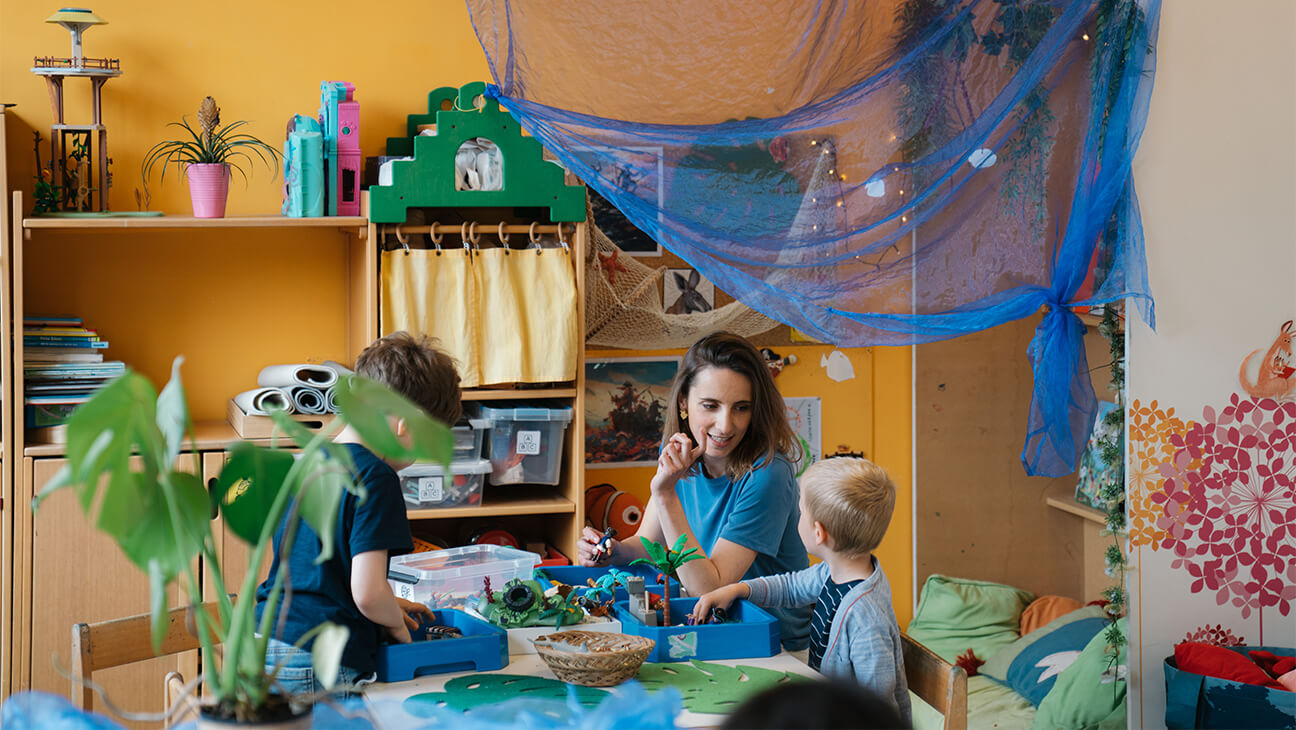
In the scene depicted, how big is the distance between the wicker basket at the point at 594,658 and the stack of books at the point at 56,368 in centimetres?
162

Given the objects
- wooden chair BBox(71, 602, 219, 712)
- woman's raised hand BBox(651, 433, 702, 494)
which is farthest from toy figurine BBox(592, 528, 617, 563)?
wooden chair BBox(71, 602, 219, 712)

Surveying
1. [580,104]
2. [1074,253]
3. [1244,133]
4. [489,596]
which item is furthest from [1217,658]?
[580,104]

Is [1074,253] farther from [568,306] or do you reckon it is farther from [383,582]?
[383,582]

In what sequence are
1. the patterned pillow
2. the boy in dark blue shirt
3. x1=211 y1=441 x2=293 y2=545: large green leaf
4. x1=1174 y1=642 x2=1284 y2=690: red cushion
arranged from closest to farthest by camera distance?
x1=211 y1=441 x2=293 y2=545: large green leaf
the boy in dark blue shirt
x1=1174 y1=642 x2=1284 y2=690: red cushion
the patterned pillow

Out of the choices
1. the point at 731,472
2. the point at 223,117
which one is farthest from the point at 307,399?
the point at 731,472

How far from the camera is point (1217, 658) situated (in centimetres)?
271

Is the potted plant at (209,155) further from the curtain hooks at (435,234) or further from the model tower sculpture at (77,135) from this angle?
the curtain hooks at (435,234)

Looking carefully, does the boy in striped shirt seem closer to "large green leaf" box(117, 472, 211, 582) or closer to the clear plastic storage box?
"large green leaf" box(117, 472, 211, 582)

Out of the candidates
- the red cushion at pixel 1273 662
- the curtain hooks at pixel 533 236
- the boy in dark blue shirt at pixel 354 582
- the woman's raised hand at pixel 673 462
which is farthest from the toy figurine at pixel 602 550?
the red cushion at pixel 1273 662

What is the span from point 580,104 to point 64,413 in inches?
62.3

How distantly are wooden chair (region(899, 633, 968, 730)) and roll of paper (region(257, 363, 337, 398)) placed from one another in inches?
65.5

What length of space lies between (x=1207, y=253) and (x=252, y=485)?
7.84 feet

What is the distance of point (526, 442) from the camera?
311 centimetres

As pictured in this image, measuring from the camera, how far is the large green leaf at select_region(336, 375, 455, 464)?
3.52 feet
